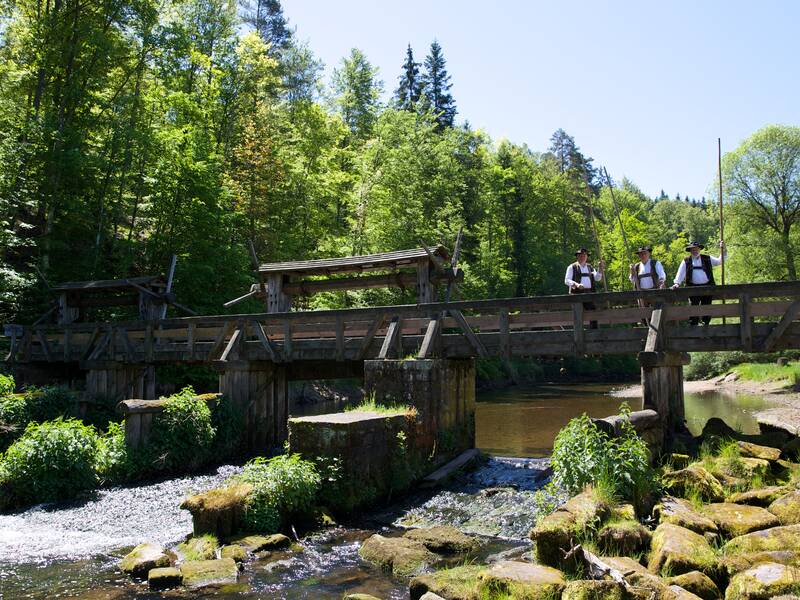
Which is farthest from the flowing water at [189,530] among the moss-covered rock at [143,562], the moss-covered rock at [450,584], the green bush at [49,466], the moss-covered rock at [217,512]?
the moss-covered rock at [217,512]

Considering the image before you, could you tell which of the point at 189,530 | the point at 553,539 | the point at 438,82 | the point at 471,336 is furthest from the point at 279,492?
the point at 438,82

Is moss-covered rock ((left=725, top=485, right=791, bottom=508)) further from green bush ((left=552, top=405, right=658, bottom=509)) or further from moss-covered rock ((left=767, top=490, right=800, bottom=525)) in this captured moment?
green bush ((left=552, top=405, right=658, bottom=509))

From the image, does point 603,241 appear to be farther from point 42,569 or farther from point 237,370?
point 42,569

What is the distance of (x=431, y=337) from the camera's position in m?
12.3

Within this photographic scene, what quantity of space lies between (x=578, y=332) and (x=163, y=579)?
24.4 ft

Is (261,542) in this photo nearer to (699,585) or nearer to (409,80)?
(699,585)

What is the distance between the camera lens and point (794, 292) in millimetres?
9977

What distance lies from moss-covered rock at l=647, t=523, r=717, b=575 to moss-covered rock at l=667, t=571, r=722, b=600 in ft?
0.76

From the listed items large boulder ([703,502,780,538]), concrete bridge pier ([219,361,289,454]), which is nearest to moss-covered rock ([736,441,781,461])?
large boulder ([703,502,780,538])

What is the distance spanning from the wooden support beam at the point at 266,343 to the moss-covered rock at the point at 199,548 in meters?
6.52

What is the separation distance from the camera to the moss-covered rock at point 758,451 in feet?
29.1

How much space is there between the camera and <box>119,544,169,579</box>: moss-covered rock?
7504 millimetres

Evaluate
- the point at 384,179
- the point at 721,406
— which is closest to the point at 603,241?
the point at 384,179

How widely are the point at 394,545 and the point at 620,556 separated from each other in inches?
105
